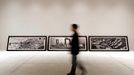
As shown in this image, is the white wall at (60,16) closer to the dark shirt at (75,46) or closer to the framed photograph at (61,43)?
the framed photograph at (61,43)

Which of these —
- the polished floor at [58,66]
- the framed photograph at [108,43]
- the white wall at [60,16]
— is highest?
the white wall at [60,16]

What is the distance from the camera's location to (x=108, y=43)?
1158 centimetres

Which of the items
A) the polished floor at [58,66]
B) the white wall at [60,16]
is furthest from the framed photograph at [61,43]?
the polished floor at [58,66]

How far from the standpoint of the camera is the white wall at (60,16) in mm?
11844

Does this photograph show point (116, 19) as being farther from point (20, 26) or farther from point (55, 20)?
point (20, 26)

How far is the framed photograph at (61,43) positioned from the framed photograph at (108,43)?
431 mm

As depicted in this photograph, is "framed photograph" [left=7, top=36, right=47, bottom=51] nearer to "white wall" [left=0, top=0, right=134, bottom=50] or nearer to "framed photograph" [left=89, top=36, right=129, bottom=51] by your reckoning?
"white wall" [left=0, top=0, right=134, bottom=50]

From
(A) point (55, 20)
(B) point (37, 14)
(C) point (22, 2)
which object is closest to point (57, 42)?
(A) point (55, 20)

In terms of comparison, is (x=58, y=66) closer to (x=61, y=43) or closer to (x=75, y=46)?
(x=75, y=46)

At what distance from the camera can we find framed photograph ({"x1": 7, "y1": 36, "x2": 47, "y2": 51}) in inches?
455

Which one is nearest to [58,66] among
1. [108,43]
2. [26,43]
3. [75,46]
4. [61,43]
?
[75,46]

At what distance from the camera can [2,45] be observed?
11.9 meters

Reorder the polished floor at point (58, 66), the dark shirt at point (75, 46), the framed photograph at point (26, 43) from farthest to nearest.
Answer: the framed photograph at point (26, 43) < the polished floor at point (58, 66) < the dark shirt at point (75, 46)

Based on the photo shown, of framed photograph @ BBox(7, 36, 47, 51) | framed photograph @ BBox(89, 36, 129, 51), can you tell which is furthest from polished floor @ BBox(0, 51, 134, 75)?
framed photograph @ BBox(7, 36, 47, 51)
